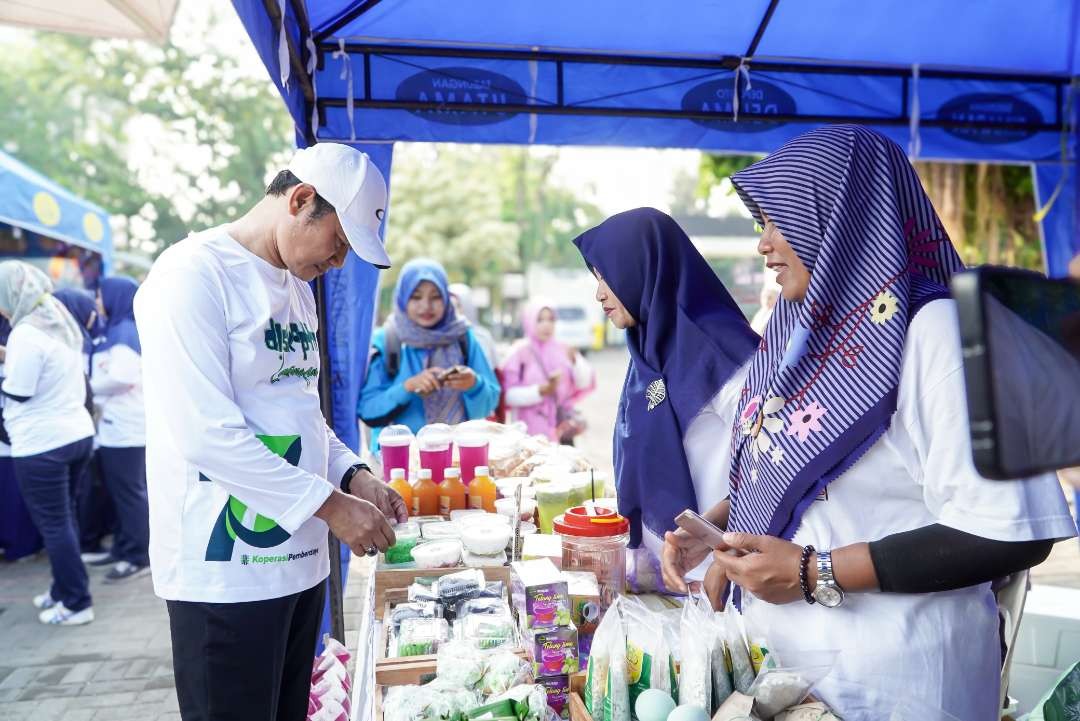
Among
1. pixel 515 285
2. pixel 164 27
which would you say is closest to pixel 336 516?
pixel 164 27

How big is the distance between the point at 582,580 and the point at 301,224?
44.0 inches

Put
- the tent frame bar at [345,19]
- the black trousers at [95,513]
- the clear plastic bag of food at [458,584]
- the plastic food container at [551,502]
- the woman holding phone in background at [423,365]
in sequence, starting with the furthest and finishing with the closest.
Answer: the black trousers at [95,513]
the woman holding phone in background at [423,365]
the tent frame bar at [345,19]
the plastic food container at [551,502]
the clear plastic bag of food at [458,584]

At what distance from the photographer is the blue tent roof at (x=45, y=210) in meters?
6.39

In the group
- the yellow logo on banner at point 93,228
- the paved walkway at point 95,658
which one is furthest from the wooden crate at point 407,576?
the yellow logo on banner at point 93,228

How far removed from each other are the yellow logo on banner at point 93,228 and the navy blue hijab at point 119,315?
2.80m

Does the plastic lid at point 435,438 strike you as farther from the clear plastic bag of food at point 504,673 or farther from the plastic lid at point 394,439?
the clear plastic bag of food at point 504,673

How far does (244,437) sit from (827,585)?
4.19 feet

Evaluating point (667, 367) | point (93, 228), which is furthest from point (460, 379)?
point (93, 228)

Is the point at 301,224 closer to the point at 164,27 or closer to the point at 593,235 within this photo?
the point at 593,235

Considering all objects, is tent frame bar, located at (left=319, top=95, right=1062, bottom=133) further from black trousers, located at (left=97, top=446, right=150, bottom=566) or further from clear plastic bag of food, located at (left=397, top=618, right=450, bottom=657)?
black trousers, located at (left=97, top=446, right=150, bottom=566)

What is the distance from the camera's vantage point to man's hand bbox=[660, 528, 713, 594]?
1815mm

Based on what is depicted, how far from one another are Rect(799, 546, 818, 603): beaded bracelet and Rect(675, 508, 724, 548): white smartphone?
0.32 m

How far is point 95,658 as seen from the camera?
4328 millimetres

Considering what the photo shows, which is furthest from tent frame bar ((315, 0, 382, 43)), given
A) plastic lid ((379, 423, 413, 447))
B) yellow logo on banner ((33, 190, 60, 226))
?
yellow logo on banner ((33, 190, 60, 226))
